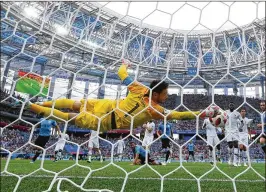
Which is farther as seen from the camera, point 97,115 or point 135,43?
point 135,43

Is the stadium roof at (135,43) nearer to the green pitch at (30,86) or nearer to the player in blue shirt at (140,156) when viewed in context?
the green pitch at (30,86)

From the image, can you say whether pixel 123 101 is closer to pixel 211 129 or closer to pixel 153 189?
pixel 153 189

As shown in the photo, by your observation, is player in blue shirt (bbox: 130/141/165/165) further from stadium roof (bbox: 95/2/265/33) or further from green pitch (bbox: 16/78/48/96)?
stadium roof (bbox: 95/2/265/33)

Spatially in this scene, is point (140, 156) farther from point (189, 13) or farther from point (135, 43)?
point (189, 13)

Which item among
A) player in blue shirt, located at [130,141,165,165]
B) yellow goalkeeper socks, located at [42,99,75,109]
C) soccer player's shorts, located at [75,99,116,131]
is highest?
yellow goalkeeper socks, located at [42,99,75,109]

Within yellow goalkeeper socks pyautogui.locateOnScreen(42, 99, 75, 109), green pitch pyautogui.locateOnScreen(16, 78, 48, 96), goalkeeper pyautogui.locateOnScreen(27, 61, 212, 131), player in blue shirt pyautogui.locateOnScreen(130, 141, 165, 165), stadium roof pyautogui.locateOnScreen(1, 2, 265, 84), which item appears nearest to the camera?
goalkeeper pyautogui.locateOnScreen(27, 61, 212, 131)

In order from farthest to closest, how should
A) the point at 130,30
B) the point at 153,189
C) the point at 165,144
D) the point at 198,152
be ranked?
the point at 198,152 < the point at 165,144 < the point at 130,30 < the point at 153,189

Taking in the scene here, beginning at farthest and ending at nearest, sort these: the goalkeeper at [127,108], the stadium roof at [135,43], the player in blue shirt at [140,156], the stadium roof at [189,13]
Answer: the player in blue shirt at [140,156]
the stadium roof at [135,43]
the goalkeeper at [127,108]
the stadium roof at [189,13]

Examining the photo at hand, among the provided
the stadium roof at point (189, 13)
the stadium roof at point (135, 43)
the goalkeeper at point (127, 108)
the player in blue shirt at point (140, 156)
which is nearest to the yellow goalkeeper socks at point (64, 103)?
the goalkeeper at point (127, 108)

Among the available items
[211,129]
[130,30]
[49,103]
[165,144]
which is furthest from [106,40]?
[211,129]

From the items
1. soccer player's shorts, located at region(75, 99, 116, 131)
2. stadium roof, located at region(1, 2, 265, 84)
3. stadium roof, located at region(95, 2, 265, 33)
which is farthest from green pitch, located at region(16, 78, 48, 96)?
stadium roof, located at region(95, 2, 265, 33)

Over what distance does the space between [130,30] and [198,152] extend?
8.64 meters

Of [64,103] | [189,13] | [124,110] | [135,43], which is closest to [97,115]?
[124,110]

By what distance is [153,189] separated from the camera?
7.72 feet
